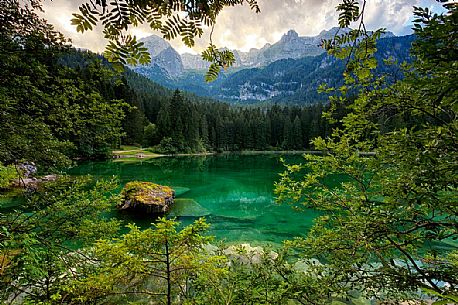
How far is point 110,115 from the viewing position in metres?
5.17

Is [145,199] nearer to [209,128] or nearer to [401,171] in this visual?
[401,171]

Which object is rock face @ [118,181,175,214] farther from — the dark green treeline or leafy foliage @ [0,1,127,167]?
the dark green treeline

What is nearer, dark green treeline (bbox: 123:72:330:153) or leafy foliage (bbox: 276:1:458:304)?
leafy foliage (bbox: 276:1:458:304)

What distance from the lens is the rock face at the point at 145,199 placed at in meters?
15.4

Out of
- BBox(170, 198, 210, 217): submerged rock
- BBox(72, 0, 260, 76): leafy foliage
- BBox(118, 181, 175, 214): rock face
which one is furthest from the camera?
BBox(170, 198, 210, 217): submerged rock

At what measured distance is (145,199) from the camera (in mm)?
15617

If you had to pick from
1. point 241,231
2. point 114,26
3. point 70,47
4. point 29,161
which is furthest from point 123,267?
point 241,231

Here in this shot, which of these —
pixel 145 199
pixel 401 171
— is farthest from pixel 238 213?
pixel 401 171

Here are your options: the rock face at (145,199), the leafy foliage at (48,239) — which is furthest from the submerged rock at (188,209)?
the leafy foliage at (48,239)

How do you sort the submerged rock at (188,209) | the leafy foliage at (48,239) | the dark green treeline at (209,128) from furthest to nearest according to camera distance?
1. the dark green treeline at (209,128)
2. the submerged rock at (188,209)
3. the leafy foliage at (48,239)

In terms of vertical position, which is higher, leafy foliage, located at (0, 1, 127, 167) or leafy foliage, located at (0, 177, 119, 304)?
leafy foliage, located at (0, 1, 127, 167)

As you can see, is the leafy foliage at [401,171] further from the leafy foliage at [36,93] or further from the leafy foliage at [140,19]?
the leafy foliage at [36,93]

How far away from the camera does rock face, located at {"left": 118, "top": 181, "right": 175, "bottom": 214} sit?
1541 centimetres

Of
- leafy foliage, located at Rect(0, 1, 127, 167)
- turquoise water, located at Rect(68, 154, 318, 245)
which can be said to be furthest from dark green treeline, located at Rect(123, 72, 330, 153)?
leafy foliage, located at Rect(0, 1, 127, 167)
